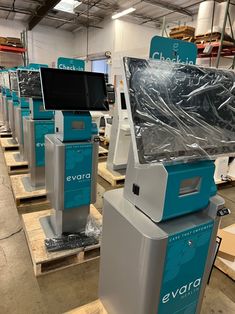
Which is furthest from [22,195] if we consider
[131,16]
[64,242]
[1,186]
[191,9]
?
[131,16]

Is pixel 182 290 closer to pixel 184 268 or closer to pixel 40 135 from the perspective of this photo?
pixel 184 268

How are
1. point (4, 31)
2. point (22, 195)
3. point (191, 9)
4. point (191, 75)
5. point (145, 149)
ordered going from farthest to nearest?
point (4, 31), point (191, 9), point (22, 195), point (191, 75), point (145, 149)

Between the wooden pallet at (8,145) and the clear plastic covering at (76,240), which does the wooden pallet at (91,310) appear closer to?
the clear plastic covering at (76,240)

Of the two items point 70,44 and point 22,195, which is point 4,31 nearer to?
point 70,44

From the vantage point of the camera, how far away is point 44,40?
38.5 feet

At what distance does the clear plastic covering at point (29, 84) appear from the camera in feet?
9.67

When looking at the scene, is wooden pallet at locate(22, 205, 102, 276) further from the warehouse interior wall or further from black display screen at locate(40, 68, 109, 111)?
the warehouse interior wall

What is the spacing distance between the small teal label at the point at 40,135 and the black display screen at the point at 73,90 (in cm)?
116

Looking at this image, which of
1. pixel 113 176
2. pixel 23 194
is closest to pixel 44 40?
pixel 113 176

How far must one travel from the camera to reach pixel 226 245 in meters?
2.13

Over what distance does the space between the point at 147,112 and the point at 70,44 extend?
43.8 ft

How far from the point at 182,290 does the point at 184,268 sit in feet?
0.40

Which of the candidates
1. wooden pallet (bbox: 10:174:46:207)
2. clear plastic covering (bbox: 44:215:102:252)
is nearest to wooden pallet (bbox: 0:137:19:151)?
wooden pallet (bbox: 10:174:46:207)

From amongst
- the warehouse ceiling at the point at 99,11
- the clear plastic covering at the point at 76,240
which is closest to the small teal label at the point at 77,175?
the clear plastic covering at the point at 76,240
